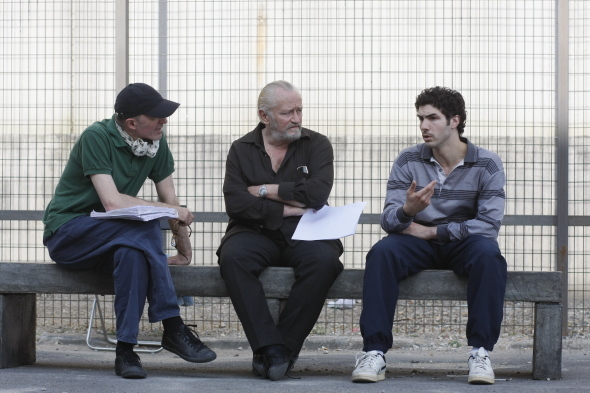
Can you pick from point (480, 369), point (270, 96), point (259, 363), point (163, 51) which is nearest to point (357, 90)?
point (163, 51)

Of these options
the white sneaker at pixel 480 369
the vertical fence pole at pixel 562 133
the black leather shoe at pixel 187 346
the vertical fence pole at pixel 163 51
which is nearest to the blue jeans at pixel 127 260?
the black leather shoe at pixel 187 346

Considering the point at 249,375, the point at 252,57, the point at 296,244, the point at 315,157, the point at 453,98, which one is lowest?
the point at 249,375

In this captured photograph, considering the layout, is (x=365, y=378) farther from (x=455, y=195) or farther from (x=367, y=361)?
(x=455, y=195)

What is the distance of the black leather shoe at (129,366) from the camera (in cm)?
464

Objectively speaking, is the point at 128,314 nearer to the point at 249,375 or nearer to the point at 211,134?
the point at 249,375

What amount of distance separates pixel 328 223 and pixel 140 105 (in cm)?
113

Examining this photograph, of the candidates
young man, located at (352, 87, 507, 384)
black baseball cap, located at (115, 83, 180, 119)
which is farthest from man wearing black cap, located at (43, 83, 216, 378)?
young man, located at (352, 87, 507, 384)

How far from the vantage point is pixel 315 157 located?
16.9 ft

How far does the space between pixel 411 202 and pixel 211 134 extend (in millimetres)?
2948

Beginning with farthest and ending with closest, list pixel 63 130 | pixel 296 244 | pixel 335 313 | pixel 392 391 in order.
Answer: pixel 63 130 → pixel 335 313 → pixel 296 244 → pixel 392 391

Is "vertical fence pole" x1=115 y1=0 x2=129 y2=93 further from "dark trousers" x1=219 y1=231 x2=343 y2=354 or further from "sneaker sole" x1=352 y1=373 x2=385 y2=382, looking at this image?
"sneaker sole" x1=352 y1=373 x2=385 y2=382

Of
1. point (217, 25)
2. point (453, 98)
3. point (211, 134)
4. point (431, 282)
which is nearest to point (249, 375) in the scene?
point (431, 282)

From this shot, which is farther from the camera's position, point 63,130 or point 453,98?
point 63,130

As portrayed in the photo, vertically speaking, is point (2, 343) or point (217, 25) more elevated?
point (217, 25)
